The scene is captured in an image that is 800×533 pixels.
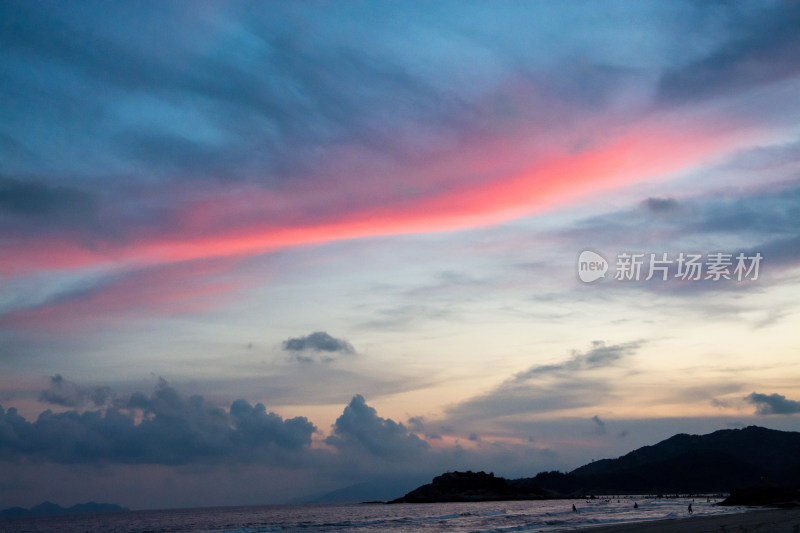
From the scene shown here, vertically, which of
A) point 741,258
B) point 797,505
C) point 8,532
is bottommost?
point 8,532

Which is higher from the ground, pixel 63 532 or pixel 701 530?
pixel 701 530

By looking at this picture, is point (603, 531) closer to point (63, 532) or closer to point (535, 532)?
point (535, 532)

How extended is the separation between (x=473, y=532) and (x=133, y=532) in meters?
77.8

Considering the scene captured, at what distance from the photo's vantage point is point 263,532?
9162 cm

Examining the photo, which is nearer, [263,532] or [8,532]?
[263,532]

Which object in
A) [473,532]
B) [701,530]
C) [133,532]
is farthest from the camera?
[133,532]

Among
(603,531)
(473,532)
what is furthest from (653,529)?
(473,532)

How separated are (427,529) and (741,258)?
2468 inches

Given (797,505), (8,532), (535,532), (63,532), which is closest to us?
(535,532)

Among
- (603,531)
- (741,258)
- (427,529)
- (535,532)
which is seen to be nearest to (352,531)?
(427,529)

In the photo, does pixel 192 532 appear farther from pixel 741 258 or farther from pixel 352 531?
pixel 741 258

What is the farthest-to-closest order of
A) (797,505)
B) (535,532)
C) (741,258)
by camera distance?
(797,505) < (535,532) < (741,258)

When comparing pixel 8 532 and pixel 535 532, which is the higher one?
pixel 535 532

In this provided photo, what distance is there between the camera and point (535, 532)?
7006 cm
